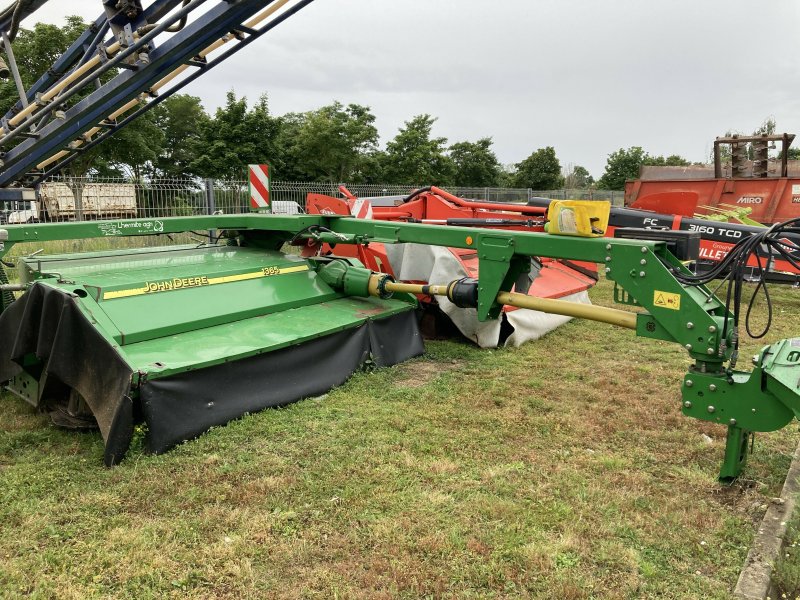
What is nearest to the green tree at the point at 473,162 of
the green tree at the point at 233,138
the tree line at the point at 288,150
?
the tree line at the point at 288,150

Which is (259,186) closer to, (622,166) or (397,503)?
(397,503)

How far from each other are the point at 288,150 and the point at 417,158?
610 centimetres

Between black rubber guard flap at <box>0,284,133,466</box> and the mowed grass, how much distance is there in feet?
0.79

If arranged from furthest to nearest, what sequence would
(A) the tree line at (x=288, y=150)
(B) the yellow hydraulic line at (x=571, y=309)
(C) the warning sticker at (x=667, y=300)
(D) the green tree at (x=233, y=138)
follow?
(D) the green tree at (x=233, y=138)
(A) the tree line at (x=288, y=150)
(B) the yellow hydraulic line at (x=571, y=309)
(C) the warning sticker at (x=667, y=300)

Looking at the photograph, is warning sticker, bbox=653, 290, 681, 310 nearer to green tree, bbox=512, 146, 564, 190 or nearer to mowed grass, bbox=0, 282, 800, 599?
mowed grass, bbox=0, 282, 800, 599

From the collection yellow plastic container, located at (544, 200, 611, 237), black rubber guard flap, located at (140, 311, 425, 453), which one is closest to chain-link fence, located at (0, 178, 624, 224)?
black rubber guard flap, located at (140, 311, 425, 453)

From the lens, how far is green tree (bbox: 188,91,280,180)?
23.8m

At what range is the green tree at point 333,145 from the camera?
26.5 meters

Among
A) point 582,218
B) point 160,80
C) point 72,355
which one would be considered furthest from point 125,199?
point 582,218

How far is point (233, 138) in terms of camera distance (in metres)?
24.1

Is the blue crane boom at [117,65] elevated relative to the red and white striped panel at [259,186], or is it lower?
elevated

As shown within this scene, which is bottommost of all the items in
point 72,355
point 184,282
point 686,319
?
point 72,355

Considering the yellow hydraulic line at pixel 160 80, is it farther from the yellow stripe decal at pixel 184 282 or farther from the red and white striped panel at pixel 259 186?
the yellow stripe decal at pixel 184 282

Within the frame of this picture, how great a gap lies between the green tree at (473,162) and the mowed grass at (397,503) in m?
30.7
